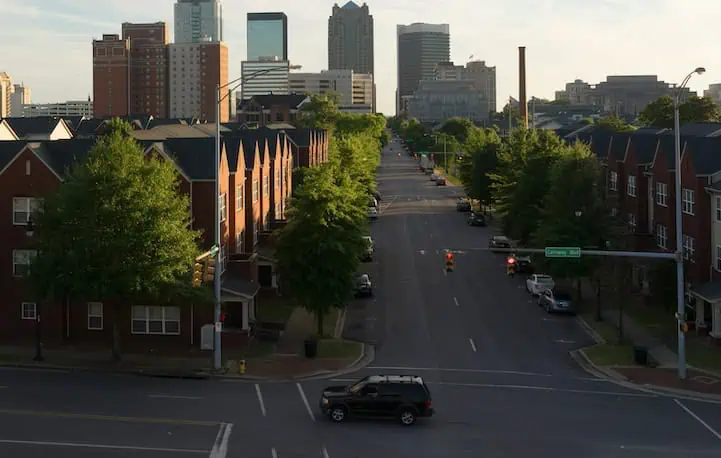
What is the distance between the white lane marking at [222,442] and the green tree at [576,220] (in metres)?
26.7

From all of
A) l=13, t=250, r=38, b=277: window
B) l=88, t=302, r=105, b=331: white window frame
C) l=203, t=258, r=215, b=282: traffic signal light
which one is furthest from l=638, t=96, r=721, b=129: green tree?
l=203, t=258, r=215, b=282: traffic signal light

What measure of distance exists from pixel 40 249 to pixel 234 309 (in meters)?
10.7

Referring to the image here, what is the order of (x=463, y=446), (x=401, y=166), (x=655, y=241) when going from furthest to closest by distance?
(x=401, y=166) → (x=655, y=241) → (x=463, y=446)

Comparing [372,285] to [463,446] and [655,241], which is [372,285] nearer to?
[655,241]

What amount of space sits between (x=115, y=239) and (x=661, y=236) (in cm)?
3470

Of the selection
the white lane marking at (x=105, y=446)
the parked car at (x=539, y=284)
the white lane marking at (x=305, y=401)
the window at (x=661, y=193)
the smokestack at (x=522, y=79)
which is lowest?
the white lane marking at (x=305, y=401)

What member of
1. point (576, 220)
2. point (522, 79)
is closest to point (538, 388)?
point (576, 220)

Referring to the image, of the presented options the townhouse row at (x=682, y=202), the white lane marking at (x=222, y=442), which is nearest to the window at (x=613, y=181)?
the townhouse row at (x=682, y=202)

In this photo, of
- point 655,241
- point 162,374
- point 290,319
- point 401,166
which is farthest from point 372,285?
point 401,166

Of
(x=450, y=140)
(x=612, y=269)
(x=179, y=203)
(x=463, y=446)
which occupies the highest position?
(x=450, y=140)

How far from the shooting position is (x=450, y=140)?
197500mm

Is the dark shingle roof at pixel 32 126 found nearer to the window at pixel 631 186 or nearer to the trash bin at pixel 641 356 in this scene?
the window at pixel 631 186

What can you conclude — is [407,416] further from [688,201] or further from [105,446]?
[688,201]

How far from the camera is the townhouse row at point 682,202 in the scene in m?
45.7
